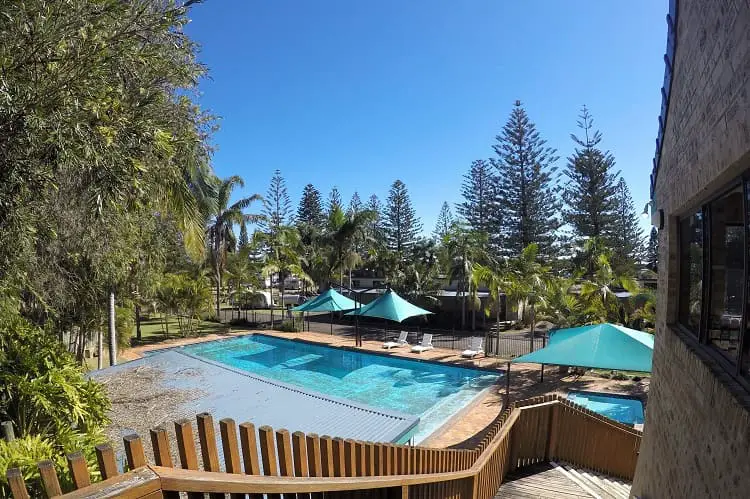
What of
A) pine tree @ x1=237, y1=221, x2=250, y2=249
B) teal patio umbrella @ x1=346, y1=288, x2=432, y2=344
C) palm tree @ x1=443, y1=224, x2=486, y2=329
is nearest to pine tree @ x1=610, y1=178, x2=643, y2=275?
palm tree @ x1=443, y1=224, x2=486, y2=329

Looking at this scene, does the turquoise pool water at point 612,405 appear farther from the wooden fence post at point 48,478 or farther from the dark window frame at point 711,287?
the wooden fence post at point 48,478

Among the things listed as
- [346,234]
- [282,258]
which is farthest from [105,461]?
[282,258]

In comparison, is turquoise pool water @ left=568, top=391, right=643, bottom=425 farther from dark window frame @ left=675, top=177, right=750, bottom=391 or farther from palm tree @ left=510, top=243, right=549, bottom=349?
dark window frame @ left=675, top=177, right=750, bottom=391

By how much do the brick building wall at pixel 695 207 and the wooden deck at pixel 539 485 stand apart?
32.4 inches

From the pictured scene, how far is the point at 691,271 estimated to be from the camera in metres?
3.62

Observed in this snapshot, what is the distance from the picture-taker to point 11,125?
2881 millimetres

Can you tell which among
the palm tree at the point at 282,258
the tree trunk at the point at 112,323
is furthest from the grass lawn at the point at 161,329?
the tree trunk at the point at 112,323

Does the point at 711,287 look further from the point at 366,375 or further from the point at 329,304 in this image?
the point at 329,304

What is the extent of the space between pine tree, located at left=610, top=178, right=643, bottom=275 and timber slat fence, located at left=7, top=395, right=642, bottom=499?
30.2 m

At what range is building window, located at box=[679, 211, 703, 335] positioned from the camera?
3162 mm

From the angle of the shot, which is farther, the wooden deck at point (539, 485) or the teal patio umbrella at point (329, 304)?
the teal patio umbrella at point (329, 304)

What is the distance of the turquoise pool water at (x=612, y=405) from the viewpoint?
9.18 m

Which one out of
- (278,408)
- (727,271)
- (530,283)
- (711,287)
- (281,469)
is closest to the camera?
(281,469)

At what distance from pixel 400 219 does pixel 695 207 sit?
3627 cm
